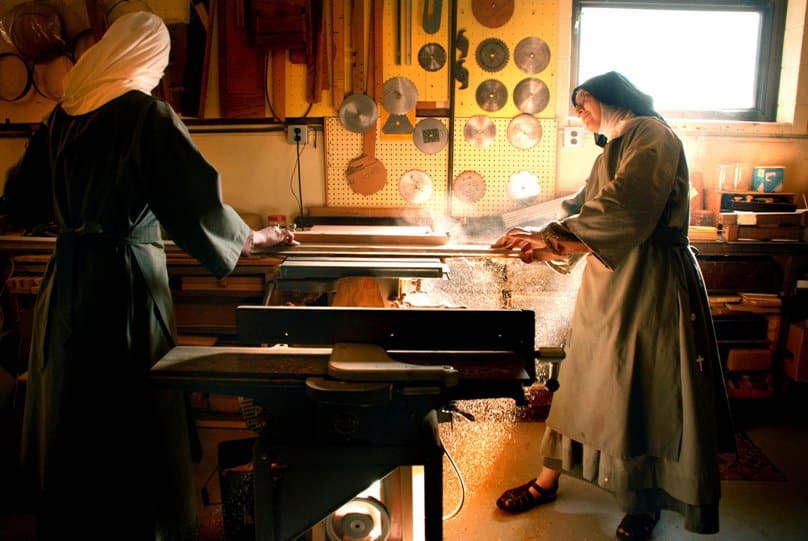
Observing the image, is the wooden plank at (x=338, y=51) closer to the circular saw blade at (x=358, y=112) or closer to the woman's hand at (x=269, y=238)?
the circular saw blade at (x=358, y=112)

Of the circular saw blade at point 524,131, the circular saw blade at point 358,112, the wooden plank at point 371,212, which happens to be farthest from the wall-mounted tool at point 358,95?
the circular saw blade at point 524,131

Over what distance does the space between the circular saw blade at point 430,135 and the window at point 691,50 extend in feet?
2.73

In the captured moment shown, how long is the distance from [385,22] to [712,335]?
7.43 ft

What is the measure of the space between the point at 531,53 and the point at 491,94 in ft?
0.99

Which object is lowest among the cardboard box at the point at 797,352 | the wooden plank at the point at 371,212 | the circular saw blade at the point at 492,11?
the cardboard box at the point at 797,352

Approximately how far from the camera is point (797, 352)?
2973 mm

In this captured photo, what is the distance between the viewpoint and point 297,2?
302 cm

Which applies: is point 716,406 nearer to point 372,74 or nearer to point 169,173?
point 169,173

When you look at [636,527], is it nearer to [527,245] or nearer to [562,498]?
[562,498]

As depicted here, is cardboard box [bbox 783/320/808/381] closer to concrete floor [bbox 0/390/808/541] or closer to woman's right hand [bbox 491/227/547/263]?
concrete floor [bbox 0/390/808/541]

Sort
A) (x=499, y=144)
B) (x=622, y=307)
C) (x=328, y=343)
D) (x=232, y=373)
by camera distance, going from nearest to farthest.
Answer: (x=232, y=373) < (x=328, y=343) < (x=622, y=307) < (x=499, y=144)

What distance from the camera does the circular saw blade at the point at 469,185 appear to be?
3.26 metres

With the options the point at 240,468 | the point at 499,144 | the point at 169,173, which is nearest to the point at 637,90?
the point at 499,144

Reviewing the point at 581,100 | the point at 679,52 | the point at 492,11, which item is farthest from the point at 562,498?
the point at 679,52
